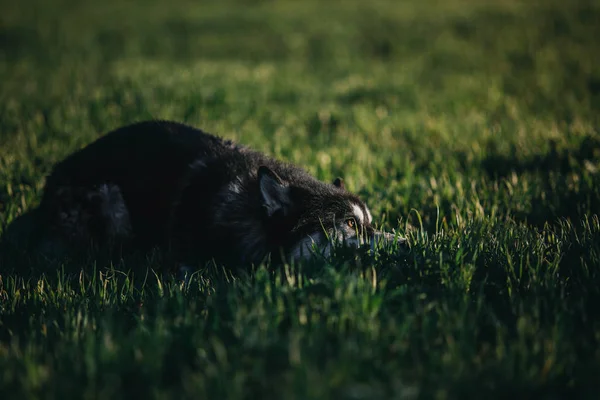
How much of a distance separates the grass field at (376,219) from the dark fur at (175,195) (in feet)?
1.20

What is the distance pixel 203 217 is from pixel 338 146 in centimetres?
323

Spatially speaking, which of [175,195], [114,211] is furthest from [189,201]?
[114,211]

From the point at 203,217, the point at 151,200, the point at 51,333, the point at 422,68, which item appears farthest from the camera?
the point at 422,68

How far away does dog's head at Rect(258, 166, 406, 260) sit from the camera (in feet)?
11.3

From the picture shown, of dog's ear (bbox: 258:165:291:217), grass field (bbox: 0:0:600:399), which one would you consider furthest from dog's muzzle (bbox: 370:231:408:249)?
dog's ear (bbox: 258:165:291:217)

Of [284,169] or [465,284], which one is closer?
[465,284]

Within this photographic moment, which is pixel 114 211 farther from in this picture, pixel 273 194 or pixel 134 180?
pixel 273 194

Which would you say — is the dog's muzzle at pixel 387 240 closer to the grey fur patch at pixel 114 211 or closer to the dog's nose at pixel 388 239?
the dog's nose at pixel 388 239

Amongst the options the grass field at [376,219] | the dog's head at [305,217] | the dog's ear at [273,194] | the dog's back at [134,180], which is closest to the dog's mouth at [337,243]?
the dog's head at [305,217]

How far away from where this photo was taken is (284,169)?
13.3ft

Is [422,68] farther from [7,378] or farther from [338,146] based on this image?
[7,378]

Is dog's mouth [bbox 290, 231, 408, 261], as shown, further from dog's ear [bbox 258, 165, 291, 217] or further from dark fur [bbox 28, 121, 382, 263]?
dog's ear [bbox 258, 165, 291, 217]

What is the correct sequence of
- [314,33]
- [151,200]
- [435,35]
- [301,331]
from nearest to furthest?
[301,331] < [151,200] < [435,35] < [314,33]

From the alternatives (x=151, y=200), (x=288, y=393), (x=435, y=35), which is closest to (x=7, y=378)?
(x=288, y=393)
